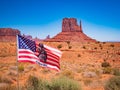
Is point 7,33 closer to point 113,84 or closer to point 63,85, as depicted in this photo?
point 113,84

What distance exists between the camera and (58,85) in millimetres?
12305

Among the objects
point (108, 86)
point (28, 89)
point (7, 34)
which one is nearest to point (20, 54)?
point (28, 89)

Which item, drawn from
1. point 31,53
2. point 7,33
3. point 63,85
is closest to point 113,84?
point 63,85

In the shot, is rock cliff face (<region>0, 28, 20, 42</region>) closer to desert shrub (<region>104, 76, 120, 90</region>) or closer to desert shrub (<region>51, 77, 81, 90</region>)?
desert shrub (<region>104, 76, 120, 90</region>)

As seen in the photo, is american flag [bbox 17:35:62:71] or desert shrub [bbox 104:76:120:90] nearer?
american flag [bbox 17:35:62:71]

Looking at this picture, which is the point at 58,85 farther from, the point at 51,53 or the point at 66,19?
the point at 66,19

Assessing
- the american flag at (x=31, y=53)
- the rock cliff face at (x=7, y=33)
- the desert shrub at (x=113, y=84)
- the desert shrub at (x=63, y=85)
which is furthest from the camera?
the rock cliff face at (x=7, y=33)

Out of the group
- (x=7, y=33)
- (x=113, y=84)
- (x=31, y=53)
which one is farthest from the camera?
(x=7, y=33)

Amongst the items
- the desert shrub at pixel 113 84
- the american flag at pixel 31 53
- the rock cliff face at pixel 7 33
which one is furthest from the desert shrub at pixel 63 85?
the rock cliff face at pixel 7 33

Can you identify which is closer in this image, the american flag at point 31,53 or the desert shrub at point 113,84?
the american flag at point 31,53

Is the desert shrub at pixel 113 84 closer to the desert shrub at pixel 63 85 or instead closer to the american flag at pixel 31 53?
the desert shrub at pixel 63 85

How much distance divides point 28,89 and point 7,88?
69.0 inches

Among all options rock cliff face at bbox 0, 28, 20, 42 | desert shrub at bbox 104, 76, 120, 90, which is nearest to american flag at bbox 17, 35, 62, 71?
desert shrub at bbox 104, 76, 120, 90

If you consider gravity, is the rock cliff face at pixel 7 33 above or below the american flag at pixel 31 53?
above
